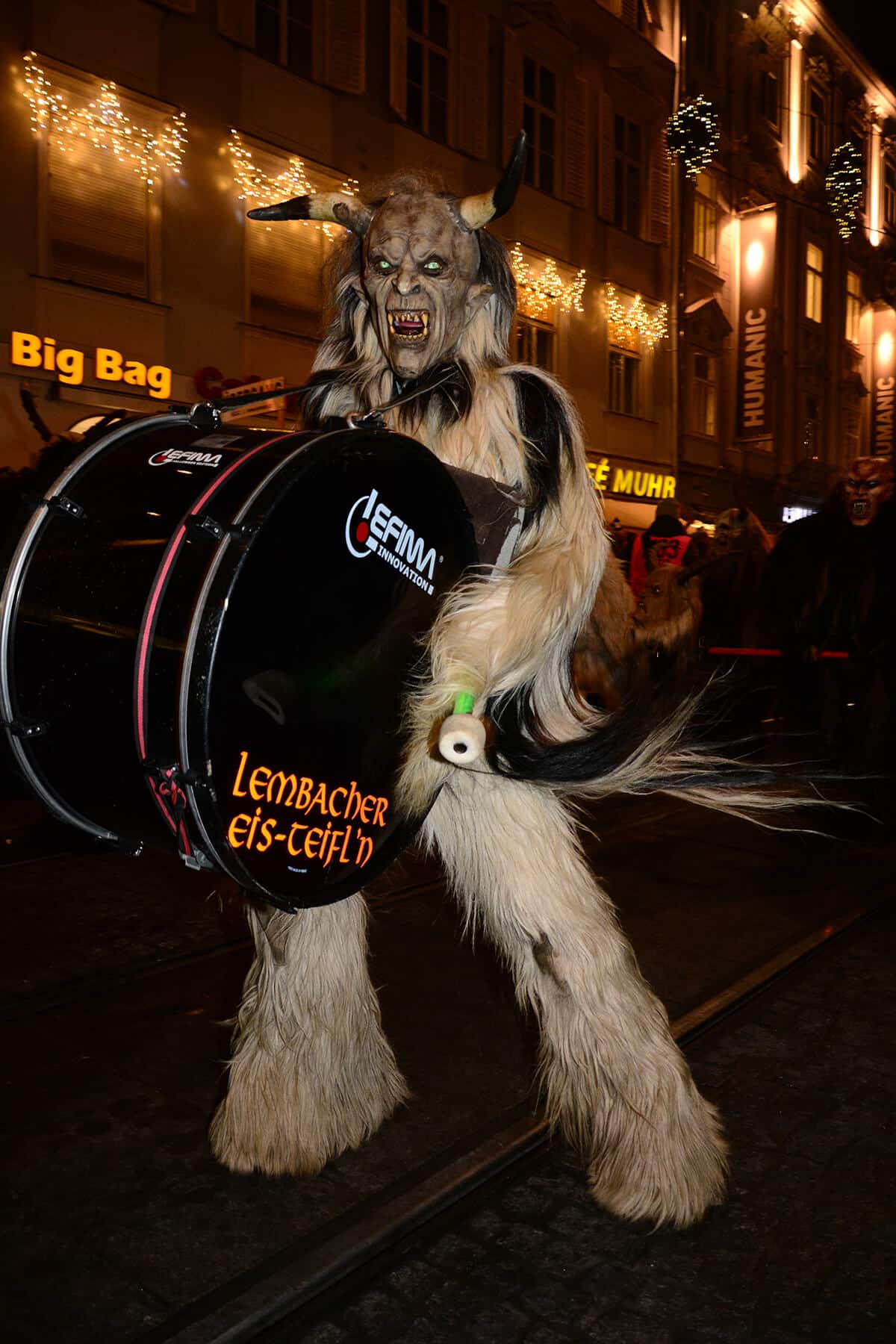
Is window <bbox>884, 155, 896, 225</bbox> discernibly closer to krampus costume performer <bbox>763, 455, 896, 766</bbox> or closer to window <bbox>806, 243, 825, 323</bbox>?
window <bbox>806, 243, 825, 323</bbox>

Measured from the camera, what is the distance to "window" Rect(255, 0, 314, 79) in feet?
40.0

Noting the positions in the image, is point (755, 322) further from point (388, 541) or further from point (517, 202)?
point (388, 541)

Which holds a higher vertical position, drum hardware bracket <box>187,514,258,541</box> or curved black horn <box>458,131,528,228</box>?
curved black horn <box>458,131,528,228</box>

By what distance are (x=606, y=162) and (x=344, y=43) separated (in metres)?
6.35

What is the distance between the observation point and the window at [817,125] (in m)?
24.9

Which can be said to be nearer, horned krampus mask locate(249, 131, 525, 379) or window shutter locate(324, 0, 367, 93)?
horned krampus mask locate(249, 131, 525, 379)

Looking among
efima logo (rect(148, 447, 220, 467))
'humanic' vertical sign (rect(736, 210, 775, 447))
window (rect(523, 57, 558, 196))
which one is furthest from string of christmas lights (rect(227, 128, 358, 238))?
'humanic' vertical sign (rect(736, 210, 775, 447))

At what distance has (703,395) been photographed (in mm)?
21422

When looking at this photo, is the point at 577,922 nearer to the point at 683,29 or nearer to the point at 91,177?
the point at 91,177

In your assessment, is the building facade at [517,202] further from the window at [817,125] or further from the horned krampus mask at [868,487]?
the horned krampus mask at [868,487]

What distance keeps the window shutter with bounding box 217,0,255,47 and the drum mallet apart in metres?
11.9

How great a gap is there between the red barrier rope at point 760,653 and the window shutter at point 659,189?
12.8 m

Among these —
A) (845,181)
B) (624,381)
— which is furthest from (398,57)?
(845,181)

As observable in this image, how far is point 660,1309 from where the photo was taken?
6.69 feet
